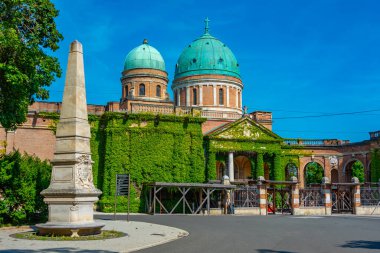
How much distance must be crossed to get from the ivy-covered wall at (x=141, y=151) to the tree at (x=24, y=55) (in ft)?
52.7

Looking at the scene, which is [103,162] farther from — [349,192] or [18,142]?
[349,192]

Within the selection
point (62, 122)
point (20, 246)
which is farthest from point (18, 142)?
point (20, 246)

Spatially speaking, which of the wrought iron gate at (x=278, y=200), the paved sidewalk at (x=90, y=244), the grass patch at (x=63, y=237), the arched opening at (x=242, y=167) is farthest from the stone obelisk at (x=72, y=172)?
the arched opening at (x=242, y=167)

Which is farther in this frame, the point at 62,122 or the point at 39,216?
the point at 39,216

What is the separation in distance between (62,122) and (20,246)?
193 inches

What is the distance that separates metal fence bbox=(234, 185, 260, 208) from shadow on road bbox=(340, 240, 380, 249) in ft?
69.2

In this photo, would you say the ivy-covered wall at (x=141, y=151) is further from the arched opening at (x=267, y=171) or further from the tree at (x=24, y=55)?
the tree at (x=24, y=55)

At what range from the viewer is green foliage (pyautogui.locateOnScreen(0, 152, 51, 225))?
19.3 meters

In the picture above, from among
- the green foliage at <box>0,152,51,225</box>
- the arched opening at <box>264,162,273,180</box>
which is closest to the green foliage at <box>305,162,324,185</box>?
the arched opening at <box>264,162,273,180</box>

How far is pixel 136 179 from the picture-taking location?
3731 cm

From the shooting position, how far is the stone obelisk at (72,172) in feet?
49.6

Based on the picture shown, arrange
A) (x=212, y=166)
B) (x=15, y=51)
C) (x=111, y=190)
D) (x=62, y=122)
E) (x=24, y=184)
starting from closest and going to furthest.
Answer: (x=62, y=122), (x=15, y=51), (x=24, y=184), (x=111, y=190), (x=212, y=166)

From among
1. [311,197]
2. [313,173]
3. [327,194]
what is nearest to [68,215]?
[327,194]

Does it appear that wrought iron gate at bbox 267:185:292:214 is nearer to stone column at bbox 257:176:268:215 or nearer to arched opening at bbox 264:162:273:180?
arched opening at bbox 264:162:273:180
